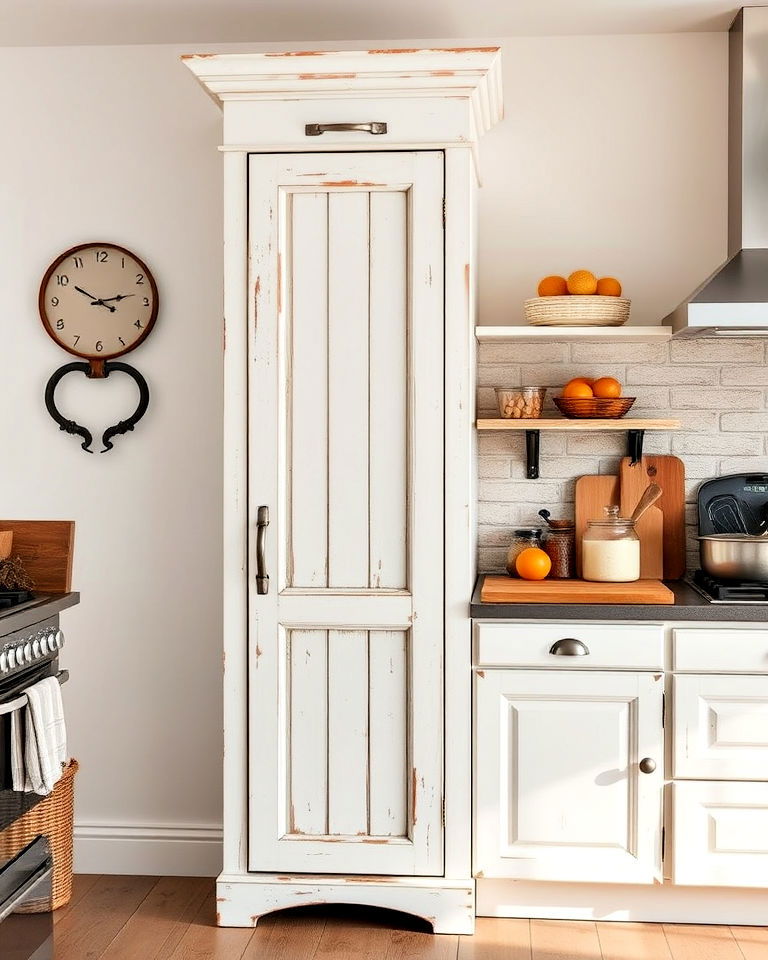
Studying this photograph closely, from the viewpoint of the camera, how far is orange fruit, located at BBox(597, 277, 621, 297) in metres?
3.11

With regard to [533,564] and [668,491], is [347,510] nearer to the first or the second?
[533,564]

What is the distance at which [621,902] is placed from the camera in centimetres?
296

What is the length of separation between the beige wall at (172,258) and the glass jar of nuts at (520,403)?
0.32 m

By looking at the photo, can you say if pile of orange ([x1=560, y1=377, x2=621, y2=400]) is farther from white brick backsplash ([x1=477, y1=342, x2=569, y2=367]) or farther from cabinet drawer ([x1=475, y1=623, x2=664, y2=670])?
cabinet drawer ([x1=475, y1=623, x2=664, y2=670])

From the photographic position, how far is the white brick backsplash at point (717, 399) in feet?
10.8

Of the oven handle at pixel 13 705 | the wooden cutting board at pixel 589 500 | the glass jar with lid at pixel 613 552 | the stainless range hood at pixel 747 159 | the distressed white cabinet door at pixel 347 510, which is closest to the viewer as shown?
the oven handle at pixel 13 705

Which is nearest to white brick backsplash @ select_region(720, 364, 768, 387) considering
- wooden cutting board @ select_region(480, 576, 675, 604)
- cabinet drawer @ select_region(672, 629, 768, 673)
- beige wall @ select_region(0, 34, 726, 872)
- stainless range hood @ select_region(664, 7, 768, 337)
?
stainless range hood @ select_region(664, 7, 768, 337)

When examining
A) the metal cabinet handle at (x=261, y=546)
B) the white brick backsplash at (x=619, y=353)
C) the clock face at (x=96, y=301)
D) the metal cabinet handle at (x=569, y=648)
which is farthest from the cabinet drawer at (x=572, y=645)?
the clock face at (x=96, y=301)

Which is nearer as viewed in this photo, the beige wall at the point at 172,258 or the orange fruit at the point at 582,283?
the orange fruit at the point at 582,283

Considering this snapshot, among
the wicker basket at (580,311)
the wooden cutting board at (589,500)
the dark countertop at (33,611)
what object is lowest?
the dark countertop at (33,611)

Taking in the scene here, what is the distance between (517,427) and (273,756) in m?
1.15

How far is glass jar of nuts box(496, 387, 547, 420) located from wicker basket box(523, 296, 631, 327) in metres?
0.21

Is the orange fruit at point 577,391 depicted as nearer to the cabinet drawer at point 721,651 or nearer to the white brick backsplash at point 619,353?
the white brick backsplash at point 619,353

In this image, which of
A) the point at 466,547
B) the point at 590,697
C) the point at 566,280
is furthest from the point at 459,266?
the point at 590,697
